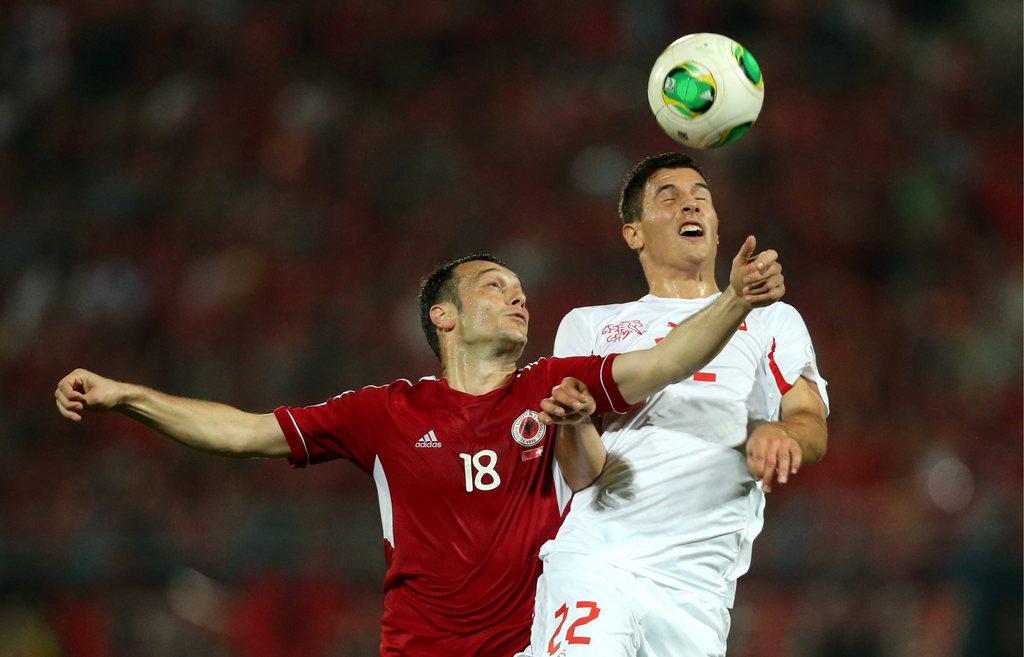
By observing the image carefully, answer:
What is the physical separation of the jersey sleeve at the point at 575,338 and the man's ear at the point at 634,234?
39cm

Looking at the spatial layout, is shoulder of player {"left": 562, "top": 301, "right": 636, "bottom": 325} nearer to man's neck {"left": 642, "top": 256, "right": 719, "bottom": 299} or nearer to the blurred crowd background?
man's neck {"left": 642, "top": 256, "right": 719, "bottom": 299}

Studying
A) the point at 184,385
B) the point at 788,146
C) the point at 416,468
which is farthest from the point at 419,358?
the point at 416,468

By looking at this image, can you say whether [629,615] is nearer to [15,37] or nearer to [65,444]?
[65,444]

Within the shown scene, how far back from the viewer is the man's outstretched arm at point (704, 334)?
3.59m

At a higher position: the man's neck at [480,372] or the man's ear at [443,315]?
the man's ear at [443,315]

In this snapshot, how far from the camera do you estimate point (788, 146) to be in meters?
10.5

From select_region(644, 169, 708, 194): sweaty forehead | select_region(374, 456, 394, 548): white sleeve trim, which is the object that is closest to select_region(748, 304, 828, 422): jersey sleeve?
select_region(644, 169, 708, 194): sweaty forehead

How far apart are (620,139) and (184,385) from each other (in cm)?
423

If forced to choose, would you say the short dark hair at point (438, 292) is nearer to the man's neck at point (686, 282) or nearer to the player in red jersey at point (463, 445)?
the player in red jersey at point (463, 445)

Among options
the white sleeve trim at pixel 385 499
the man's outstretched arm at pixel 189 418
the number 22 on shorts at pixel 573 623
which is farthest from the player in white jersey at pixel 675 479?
the man's outstretched arm at pixel 189 418

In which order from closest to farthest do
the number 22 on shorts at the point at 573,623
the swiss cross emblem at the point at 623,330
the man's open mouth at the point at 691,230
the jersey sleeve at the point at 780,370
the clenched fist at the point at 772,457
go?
1. the clenched fist at the point at 772,457
2. the number 22 on shorts at the point at 573,623
3. the jersey sleeve at the point at 780,370
4. the swiss cross emblem at the point at 623,330
5. the man's open mouth at the point at 691,230

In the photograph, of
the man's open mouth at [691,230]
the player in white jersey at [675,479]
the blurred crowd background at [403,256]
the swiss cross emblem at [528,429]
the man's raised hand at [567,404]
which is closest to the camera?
the man's raised hand at [567,404]

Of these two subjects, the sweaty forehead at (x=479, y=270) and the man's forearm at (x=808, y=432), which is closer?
the man's forearm at (x=808, y=432)

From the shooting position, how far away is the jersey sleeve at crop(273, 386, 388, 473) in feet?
14.5
